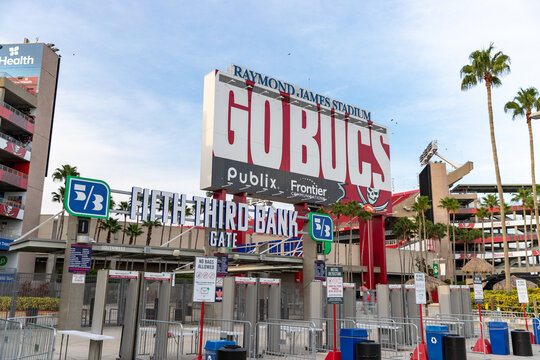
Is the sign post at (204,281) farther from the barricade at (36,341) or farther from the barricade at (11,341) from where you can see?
the barricade at (11,341)

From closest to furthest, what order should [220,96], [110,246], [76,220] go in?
[76,220] → [110,246] → [220,96]

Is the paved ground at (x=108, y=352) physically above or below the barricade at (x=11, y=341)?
below

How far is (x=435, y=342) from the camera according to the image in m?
15.4

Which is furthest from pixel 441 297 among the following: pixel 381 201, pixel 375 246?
pixel 375 246

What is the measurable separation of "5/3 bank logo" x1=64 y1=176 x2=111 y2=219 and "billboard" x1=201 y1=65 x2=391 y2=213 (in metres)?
19.9

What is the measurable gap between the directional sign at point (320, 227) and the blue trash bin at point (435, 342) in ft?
35.5

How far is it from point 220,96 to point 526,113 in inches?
1050

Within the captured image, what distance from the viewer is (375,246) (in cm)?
5894

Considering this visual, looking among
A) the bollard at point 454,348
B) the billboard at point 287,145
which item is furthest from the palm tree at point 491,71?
the bollard at point 454,348

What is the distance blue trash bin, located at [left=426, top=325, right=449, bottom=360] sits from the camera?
15203 millimetres

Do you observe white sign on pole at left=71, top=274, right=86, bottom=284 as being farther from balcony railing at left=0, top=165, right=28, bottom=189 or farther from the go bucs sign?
balcony railing at left=0, top=165, right=28, bottom=189

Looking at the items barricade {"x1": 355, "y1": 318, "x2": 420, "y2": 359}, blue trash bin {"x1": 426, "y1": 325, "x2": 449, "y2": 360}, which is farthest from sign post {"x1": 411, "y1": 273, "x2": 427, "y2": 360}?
barricade {"x1": 355, "y1": 318, "x2": 420, "y2": 359}

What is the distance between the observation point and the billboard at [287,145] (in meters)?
41.3

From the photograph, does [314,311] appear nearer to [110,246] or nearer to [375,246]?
[110,246]
